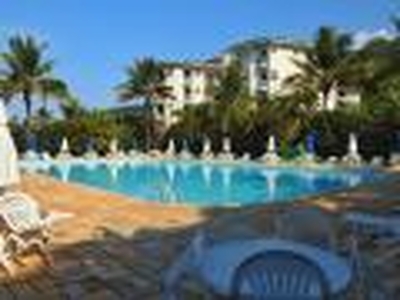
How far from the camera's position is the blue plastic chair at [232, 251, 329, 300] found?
18.5 feet

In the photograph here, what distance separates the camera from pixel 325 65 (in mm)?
48875

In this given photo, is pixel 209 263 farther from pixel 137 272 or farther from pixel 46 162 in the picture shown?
pixel 46 162

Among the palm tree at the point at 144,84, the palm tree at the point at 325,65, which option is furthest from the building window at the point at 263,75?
the palm tree at the point at 325,65

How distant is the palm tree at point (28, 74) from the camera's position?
53.5 m

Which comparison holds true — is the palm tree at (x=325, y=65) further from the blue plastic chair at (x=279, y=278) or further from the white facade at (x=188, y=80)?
the blue plastic chair at (x=279, y=278)

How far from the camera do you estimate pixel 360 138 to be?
40875 mm

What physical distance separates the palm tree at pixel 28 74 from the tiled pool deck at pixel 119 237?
3898 cm

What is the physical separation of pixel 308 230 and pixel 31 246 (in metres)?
3.45

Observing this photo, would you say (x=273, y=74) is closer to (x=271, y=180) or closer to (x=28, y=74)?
(x=28, y=74)

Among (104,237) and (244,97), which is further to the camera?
(244,97)

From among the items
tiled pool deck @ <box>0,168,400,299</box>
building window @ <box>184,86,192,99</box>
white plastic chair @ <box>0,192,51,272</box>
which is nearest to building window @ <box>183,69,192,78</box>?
building window @ <box>184,86,192,99</box>

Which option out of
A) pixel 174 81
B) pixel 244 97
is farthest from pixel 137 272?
pixel 174 81

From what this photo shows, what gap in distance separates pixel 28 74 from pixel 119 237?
44093mm

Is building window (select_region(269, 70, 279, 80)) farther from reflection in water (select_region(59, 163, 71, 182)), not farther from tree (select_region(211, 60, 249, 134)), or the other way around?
reflection in water (select_region(59, 163, 71, 182))
